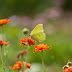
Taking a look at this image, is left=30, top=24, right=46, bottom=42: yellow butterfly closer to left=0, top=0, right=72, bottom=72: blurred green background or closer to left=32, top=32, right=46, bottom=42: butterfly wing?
left=32, top=32, right=46, bottom=42: butterfly wing

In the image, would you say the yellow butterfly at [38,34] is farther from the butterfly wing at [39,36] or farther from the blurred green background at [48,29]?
the blurred green background at [48,29]

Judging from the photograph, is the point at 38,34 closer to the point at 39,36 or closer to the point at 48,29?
the point at 39,36

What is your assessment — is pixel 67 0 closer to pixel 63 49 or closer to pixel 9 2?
pixel 9 2

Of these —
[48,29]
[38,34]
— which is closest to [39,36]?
[38,34]

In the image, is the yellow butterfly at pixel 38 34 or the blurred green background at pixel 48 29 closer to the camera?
the yellow butterfly at pixel 38 34

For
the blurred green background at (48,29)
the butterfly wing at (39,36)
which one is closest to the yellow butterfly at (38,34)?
the butterfly wing at (39,36)

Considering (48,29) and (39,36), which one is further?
(48,29)

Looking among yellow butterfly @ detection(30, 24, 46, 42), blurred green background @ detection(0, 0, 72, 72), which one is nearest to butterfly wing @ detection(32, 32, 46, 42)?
yellow butterfly @ detection(30, 24, 46, 42)

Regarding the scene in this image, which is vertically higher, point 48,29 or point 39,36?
point 48,29

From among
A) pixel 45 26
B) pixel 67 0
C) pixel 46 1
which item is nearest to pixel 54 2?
pixel 46 1
